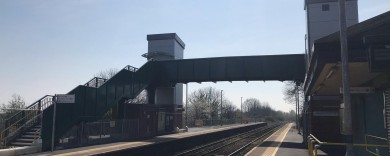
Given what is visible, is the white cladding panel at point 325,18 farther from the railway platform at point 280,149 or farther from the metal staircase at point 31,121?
the metal staircase at point 31,121

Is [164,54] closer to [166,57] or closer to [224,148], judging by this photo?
[166,57]

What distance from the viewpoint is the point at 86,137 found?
87.0 feet

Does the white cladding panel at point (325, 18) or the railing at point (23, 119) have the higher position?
the white cladding panel at point (325, 18)

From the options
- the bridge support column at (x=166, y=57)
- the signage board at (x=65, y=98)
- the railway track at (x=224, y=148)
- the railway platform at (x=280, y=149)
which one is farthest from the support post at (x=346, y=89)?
the bridge support column at (x=166, y=57)

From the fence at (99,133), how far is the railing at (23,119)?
228 cm

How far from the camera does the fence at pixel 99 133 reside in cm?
2495

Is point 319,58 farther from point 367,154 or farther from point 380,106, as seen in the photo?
point 367,154

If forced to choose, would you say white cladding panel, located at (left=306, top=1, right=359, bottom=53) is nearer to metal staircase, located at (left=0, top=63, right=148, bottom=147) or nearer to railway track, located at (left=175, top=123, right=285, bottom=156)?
railway track, located at (left=175, top=123, right=285, bottom=156)

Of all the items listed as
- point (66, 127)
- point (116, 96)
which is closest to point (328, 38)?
point (66, 127)

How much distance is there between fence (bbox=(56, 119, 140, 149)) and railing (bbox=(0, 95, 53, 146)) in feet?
7.48

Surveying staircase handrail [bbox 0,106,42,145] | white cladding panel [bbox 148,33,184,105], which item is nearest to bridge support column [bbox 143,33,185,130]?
white cladding panel [bbox 148,33,184,105]

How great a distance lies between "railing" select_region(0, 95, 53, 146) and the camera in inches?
877

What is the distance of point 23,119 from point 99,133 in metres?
6.14

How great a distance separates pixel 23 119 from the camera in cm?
2386
